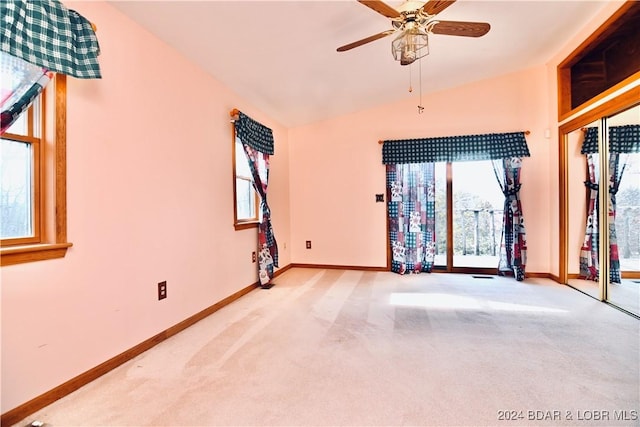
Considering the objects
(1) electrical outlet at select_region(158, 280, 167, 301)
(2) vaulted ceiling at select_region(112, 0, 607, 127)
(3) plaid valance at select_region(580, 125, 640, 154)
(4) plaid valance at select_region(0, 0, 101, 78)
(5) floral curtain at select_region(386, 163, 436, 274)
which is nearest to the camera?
(4) plaid valance at select_region(0, 0, 101, 78)

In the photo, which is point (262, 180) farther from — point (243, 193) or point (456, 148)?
point (456, 148)

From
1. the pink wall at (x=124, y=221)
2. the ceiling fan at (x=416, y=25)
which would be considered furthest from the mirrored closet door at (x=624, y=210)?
the pink wall at (x=124, y=221)

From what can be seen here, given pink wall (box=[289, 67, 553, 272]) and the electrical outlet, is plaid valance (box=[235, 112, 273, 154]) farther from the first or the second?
the electrical outlet

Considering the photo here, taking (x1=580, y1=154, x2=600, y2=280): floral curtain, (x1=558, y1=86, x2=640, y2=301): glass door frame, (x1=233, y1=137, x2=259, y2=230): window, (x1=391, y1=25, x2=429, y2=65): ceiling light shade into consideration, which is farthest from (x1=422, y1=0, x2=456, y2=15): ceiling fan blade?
(x1=580, y1=154, x2=600, y2=280): floral curtain

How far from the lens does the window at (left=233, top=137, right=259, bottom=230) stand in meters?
3.28

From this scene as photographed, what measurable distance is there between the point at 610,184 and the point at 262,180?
11.9 feet

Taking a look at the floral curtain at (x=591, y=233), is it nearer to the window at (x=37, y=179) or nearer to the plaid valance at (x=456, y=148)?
the plaid valance at (x=456, y=148)

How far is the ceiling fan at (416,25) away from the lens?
6.03 ft

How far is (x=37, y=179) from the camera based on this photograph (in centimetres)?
157

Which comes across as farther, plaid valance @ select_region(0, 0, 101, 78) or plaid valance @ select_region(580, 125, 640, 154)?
plaid valance @ select_region(580, 125, 640, 154)

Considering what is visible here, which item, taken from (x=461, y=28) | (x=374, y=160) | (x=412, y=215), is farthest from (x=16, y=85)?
(x=412, y=215)

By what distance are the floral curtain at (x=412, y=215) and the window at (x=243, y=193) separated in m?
1.96

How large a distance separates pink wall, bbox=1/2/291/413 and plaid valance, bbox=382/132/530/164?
2.48 metres

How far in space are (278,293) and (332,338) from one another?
4.33 feet
